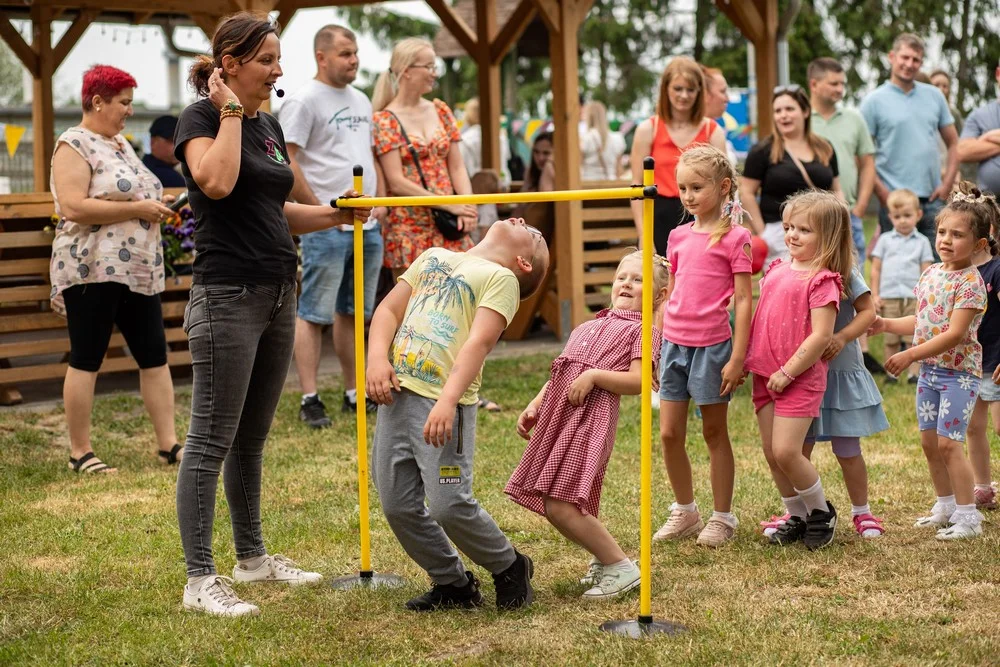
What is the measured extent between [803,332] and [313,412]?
3.36 meters

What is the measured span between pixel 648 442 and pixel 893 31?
27.3 m

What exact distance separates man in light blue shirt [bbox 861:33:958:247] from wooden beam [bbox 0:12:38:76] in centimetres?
794

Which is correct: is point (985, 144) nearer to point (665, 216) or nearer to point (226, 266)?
point (665, 216)

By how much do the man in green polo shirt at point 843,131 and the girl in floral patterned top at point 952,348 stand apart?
294cm

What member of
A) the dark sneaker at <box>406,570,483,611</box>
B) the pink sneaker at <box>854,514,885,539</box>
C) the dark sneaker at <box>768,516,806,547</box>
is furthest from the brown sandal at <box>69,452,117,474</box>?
the pink sneaker at <box>854,514,885,539</box>

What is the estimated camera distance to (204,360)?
3.88m

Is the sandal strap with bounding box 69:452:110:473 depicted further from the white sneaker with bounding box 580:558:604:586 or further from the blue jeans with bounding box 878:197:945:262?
the blue jeans with bounding box 878:197:945:262

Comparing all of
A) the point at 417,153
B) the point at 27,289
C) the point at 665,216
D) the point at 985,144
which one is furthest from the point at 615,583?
the point at 27,289

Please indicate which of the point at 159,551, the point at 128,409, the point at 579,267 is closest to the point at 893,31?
the point at 579,267

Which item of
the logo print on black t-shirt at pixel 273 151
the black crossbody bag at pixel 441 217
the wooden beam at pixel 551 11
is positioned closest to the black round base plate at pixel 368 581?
the logo print on black t-shirt at pixel 273 151

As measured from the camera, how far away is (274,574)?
14.0 ft

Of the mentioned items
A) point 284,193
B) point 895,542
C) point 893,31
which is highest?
point 893,31

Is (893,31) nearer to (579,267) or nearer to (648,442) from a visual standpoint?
(579,267)

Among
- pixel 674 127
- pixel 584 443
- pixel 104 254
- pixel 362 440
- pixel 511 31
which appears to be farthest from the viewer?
pixel 511 31
